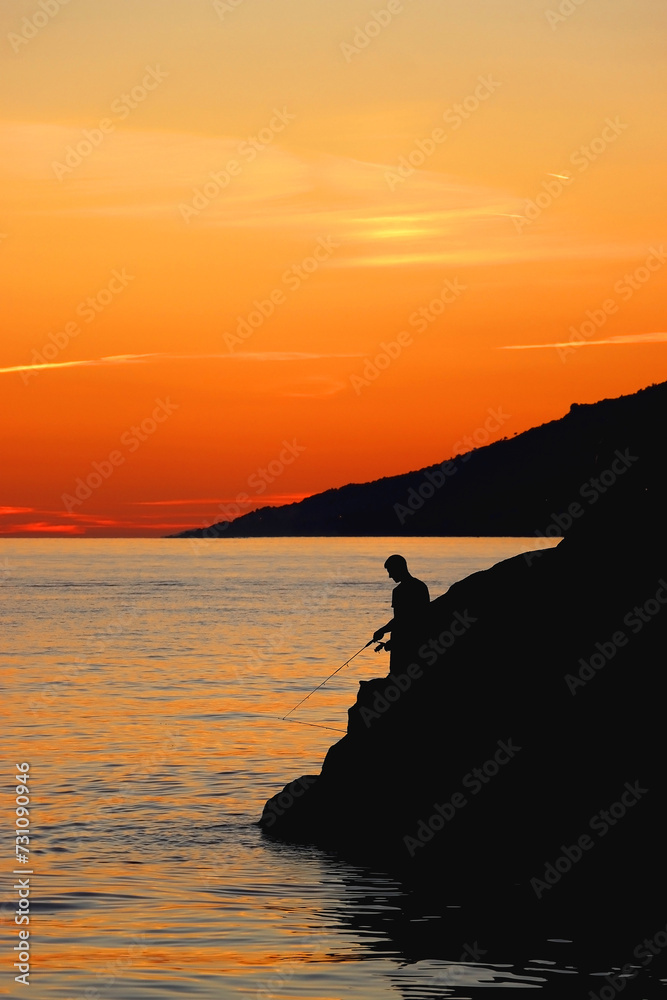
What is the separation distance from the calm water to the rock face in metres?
1.10

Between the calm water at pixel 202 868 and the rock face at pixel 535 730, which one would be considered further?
the rock face at pixel 535 730

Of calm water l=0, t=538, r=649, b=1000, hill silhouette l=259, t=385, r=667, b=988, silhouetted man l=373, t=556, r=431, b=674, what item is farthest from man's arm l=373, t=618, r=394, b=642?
calm water l=0, t=538, r=649, b=1000

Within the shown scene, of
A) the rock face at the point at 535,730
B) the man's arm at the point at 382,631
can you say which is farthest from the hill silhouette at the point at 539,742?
the man's arm at the point at 382,631

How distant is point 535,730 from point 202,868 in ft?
16.2

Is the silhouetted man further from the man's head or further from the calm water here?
the calm water

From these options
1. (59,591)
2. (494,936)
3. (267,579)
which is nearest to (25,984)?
(494,936)

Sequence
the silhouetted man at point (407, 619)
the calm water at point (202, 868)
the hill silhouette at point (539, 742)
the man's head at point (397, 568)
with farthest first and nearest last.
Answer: the silhouetted man at point (407, 619) < the man's head at point (397, 568) < the hill silhouette at point (539, 742) < the calm water at point (202, 868)

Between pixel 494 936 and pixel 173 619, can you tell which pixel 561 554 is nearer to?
pixel 494 936

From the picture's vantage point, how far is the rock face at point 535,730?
53.6 feet

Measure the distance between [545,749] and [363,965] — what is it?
14.7 ft

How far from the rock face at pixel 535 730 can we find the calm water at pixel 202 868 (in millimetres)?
1102

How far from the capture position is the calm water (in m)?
13.1

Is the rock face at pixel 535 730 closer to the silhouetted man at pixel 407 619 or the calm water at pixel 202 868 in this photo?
the silhouetted man at pixel 407 619

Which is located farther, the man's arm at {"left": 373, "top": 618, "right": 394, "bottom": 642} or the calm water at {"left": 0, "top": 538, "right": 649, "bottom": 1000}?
the man's arm at {"left": 373, "top": 618, "right": 394, "bottom": 642}
